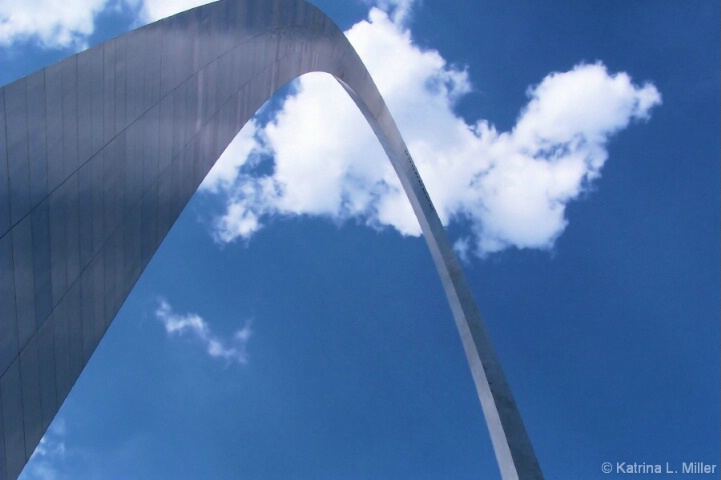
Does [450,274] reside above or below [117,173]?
above

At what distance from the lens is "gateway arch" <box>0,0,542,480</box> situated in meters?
8.98

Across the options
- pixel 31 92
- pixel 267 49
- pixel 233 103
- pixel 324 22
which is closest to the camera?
pixel 31 92

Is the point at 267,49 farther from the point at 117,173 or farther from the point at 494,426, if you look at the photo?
the point at 494,426

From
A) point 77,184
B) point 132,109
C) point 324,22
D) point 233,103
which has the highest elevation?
point 324,22

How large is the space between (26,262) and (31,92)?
91.3 inches

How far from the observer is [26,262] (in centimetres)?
929

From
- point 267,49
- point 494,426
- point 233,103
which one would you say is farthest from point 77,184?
point 494,426

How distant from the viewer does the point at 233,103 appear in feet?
56.2

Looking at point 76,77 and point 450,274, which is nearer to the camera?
point 76,77

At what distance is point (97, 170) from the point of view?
1087 centimetres

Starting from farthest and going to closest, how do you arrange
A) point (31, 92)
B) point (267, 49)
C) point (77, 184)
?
point (267, 49)
point (77, 184)
point (31, 92)

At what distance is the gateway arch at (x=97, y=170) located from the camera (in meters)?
8.98

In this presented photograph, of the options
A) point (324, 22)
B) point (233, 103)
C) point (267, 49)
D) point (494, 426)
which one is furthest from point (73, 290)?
point (324, 22)

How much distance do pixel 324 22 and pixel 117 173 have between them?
1499cm
